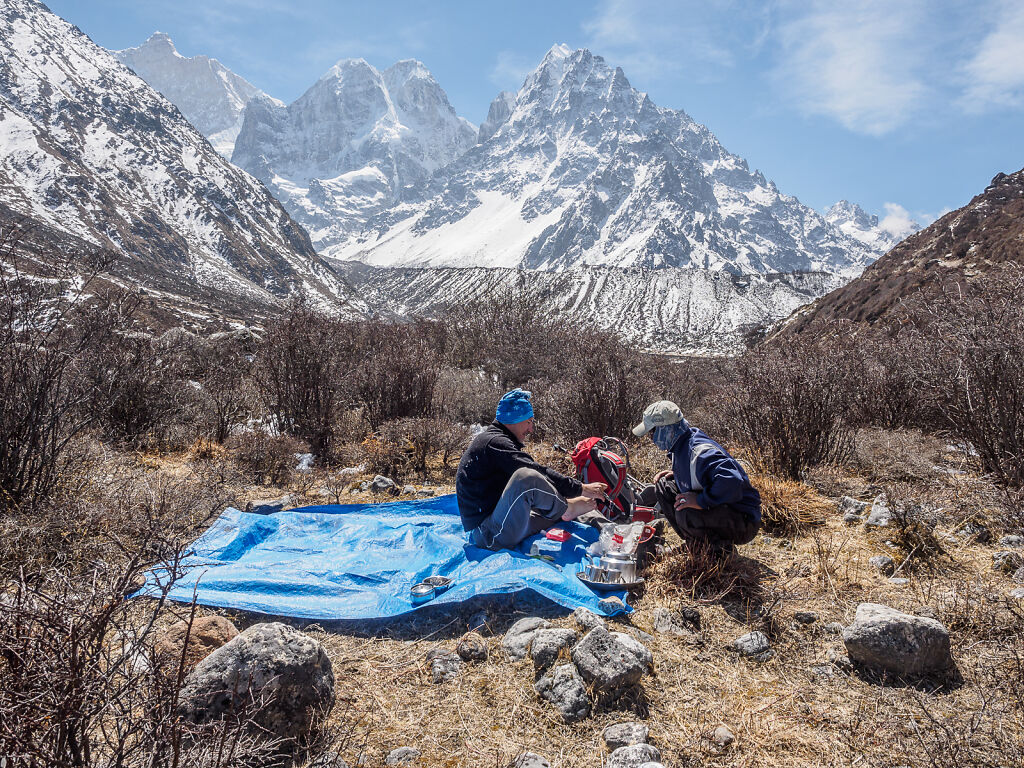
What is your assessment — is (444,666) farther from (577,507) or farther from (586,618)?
(577,507)

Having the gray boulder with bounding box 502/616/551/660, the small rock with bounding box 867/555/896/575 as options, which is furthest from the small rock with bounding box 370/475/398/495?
the small rock with bounding box 867/555/896/575

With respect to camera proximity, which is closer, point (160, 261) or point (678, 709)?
point (678, 709)

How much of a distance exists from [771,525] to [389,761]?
12.7 feet

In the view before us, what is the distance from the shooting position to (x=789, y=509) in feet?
16.4

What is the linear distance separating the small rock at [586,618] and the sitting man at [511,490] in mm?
1020

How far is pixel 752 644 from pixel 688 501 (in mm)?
1058

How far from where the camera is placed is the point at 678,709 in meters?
2.79

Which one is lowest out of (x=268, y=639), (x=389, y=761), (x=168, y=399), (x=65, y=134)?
(x=389, y=761)

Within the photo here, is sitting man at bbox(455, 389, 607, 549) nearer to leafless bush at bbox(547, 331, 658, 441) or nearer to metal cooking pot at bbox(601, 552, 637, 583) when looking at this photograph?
metal cooking pot at bbox(601, 552, 637, 583)

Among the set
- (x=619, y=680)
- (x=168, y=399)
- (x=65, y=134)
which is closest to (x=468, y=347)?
(x=168, y=399)

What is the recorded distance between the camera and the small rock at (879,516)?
15.1 feet

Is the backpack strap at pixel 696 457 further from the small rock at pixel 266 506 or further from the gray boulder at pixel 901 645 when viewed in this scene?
the small rock at pixel 266 506

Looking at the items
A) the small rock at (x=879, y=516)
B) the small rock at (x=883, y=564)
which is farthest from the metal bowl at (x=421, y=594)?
the small rock at (x=879, y=516)

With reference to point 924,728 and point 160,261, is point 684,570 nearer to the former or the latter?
point 924,728
